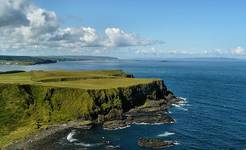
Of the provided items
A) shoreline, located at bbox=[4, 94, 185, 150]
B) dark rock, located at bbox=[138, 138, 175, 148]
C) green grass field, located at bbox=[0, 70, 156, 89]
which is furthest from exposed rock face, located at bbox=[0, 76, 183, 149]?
dark rock, located at bbox=[138, 138, 175, 148]

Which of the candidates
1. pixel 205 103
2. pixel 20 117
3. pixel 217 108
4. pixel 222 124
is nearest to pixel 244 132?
pixel 222 124

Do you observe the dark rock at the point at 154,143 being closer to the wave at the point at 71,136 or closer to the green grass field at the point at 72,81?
the wave at the point at 71,136

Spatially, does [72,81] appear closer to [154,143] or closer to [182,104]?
[182,104]

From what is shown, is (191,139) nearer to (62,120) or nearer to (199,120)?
(199,120)

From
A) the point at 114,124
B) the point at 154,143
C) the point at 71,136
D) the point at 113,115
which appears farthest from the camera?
the point at 113,115

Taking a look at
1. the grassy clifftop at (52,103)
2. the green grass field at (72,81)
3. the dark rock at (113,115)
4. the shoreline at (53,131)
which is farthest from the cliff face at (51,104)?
the green grass field at (72,81)

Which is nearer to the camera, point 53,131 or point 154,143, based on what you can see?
point 154,143

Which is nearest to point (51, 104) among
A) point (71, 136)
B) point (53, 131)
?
point (53, 131)
